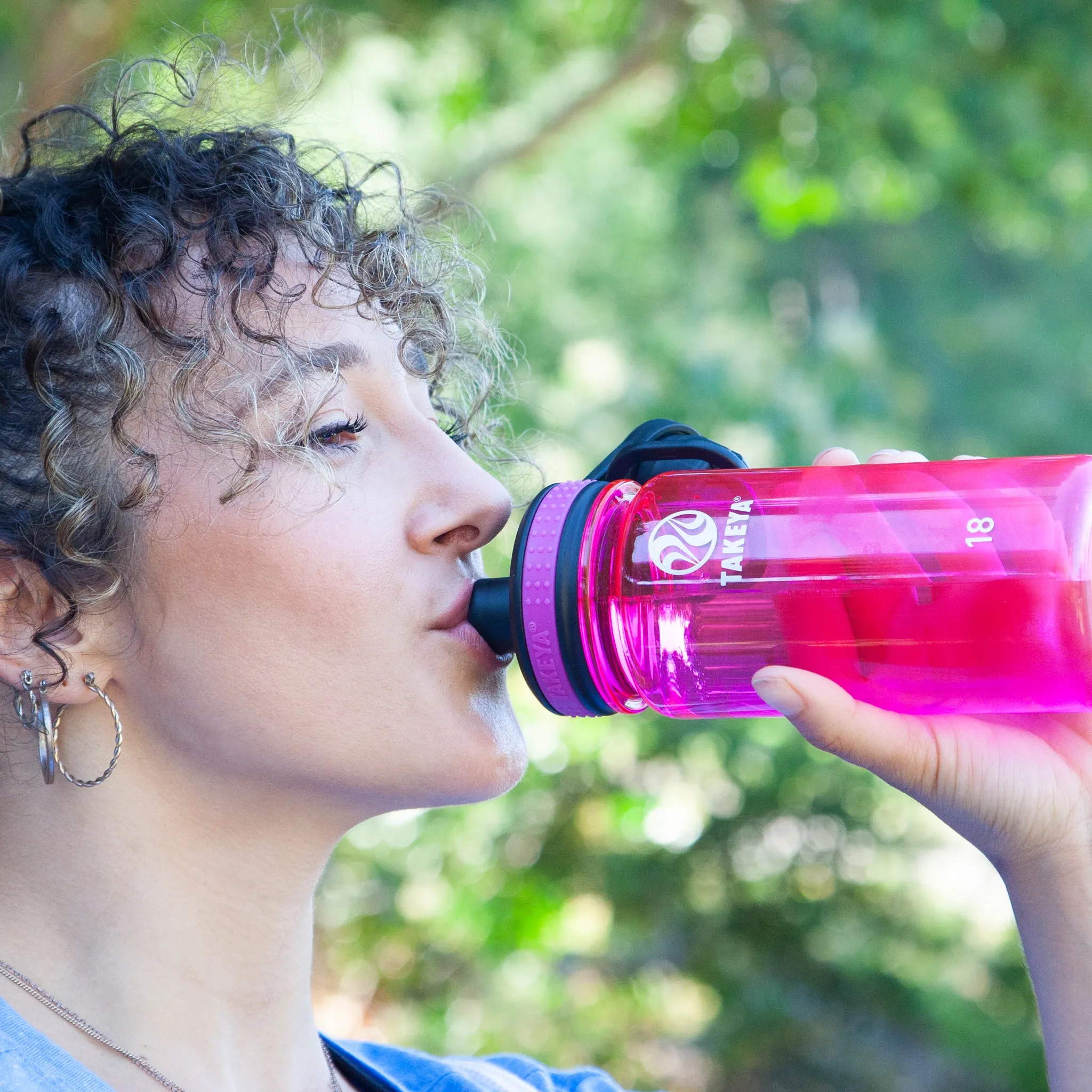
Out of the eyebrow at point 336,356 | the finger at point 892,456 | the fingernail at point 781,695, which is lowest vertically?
the fingernail at point 781,695

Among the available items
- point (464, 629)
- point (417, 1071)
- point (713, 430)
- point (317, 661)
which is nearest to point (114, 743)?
point (317, 661)

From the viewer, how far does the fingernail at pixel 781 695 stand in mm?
1013

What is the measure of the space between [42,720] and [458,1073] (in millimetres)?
638

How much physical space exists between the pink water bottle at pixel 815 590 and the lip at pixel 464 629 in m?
0.01

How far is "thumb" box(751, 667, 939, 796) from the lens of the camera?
1017 mm

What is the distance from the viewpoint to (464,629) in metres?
1.18

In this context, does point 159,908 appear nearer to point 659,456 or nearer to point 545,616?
point 545,616

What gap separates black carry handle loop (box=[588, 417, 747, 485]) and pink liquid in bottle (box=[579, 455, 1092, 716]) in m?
0.10

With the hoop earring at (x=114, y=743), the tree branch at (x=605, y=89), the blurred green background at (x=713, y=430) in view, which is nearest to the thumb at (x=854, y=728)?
the hoop earring at (x=114, y=743)

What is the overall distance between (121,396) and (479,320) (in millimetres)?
599

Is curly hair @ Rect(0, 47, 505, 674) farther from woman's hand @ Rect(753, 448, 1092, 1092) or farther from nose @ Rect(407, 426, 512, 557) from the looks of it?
woman's hand @ Rect(753, 448, 1092, 1092)

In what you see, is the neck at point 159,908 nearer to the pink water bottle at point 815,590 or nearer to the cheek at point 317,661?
the cheek at point 317,661

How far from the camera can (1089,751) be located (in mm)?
1135

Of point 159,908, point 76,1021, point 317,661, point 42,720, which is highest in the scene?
point 317,661
